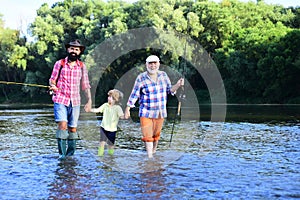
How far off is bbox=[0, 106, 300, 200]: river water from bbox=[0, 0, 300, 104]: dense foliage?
3420 centimetres

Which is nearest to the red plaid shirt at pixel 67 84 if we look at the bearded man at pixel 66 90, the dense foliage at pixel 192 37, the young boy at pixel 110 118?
the bearded man at pixel 66 90

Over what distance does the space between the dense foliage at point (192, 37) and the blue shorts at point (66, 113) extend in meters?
36.0

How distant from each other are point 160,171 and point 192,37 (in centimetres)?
4687

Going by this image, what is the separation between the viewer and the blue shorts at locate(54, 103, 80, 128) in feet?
29.9

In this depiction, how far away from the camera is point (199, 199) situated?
568 centimetres

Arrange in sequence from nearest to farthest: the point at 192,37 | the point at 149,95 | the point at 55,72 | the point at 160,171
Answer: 1. the point at 160,171
2. the point at 149,95
3. the point at 55,72
4. the point at 192,37

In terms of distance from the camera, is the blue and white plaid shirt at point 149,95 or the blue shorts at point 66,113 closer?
the blue and white plaid shirt at point 149,95

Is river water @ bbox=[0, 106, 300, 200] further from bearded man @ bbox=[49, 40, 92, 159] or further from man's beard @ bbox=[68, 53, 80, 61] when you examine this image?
man's beard @ bbox=[68, 53, 80, 61]

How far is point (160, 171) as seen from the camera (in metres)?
7.62

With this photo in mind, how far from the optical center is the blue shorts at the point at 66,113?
29.9 feet

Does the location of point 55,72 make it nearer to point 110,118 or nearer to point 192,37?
point 110,118

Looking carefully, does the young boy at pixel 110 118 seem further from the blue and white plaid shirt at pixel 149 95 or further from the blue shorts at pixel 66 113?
the blue and white plaid shirt at pixel 149 95

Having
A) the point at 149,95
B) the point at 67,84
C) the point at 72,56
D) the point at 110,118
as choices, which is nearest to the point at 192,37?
the point at 110,118

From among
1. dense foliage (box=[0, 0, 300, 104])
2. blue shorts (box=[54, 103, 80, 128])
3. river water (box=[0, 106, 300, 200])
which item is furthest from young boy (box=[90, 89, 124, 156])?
dense foliage (box=[0, 0, 300, 104])
